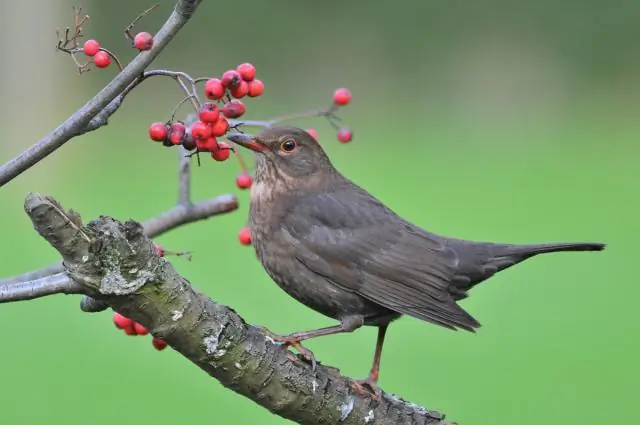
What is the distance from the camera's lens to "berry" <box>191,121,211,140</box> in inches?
111

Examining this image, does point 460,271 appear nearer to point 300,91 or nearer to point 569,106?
point 300,91

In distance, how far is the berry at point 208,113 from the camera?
2.79m

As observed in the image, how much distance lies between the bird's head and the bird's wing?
122 millimetres

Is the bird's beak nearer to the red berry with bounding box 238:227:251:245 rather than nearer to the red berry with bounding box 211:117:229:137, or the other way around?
the red berry with bounding box 238:227:251:245

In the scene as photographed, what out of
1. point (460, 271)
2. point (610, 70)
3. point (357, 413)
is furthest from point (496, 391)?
point (610, 70)

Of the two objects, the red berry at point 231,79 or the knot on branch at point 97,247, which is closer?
the knot on branch at point 97,247

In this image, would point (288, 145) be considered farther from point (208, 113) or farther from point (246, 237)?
point (208, 113)

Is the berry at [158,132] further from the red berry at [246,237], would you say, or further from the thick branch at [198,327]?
the red berry at [246,237]

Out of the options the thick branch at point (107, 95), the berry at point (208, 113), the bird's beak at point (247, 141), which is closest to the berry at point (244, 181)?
the bird's beak at point (247, 141)

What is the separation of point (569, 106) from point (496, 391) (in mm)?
10599

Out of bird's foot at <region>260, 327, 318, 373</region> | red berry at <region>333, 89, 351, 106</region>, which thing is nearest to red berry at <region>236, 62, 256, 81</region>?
bird's foot at <region>260, 327, 318, 373</region>

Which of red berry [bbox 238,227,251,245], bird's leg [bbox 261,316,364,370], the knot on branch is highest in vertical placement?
red berry [bbox 238,227,251,245]

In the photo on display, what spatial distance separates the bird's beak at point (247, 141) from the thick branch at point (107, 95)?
1.23 metres

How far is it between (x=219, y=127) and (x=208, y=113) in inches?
2.0
